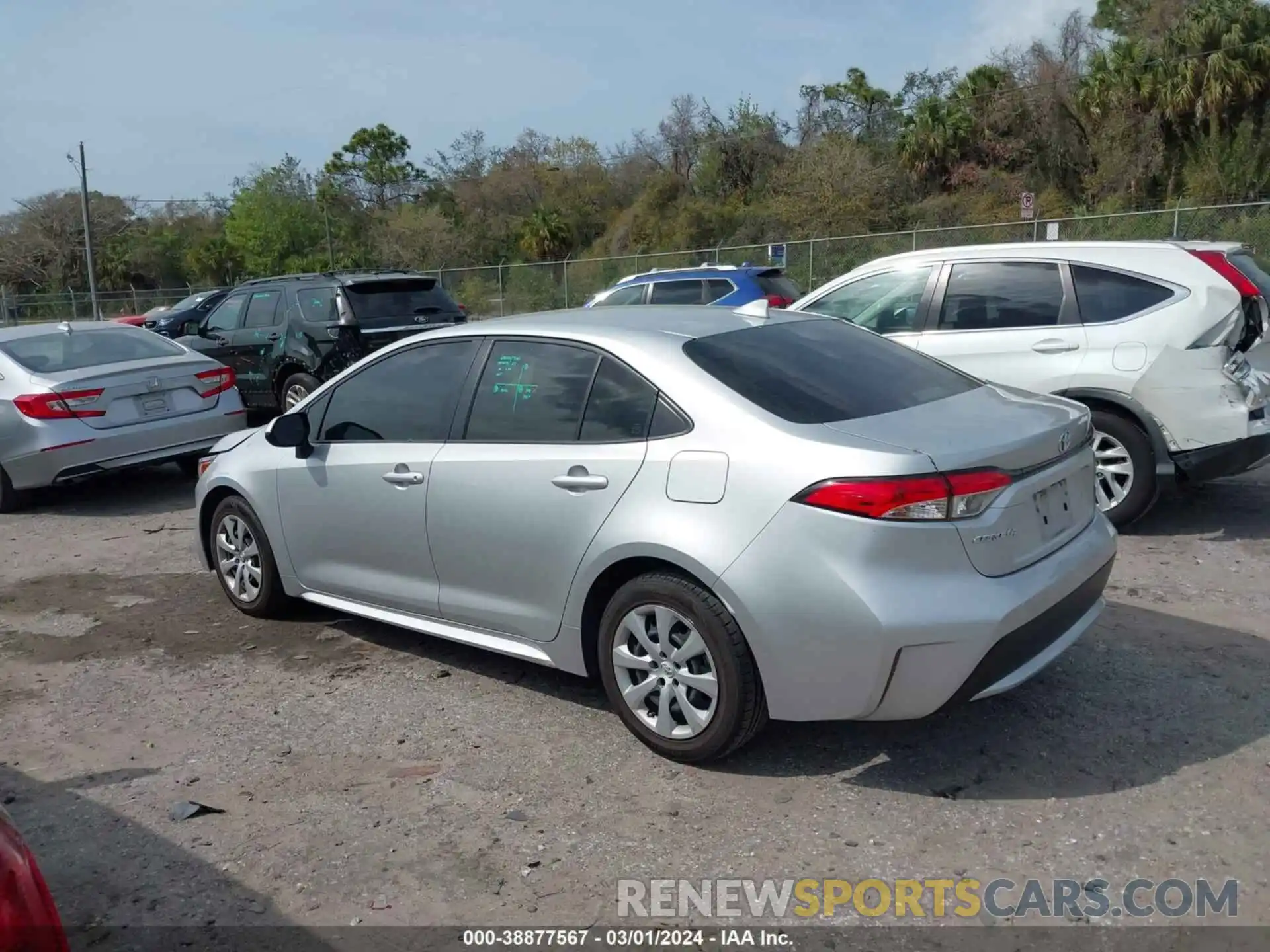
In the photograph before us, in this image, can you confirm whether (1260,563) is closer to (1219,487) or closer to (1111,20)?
(1219,487)

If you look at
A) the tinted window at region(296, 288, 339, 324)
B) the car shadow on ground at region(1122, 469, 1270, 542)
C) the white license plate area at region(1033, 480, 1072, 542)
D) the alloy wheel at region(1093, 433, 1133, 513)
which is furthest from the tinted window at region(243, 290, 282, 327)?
the white license plate area at region(1033, 480, 1072, 542)

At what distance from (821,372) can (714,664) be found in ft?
4.04

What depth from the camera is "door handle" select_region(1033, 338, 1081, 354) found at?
6609 mm

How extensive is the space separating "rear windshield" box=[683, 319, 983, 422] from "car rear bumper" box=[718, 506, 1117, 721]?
1.78 feet

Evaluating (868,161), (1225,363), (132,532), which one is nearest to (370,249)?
(868,161)

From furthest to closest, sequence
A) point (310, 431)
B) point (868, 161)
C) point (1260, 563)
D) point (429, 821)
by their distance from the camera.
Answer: point (868, 161), point (1260, 563), point (310, 431), point (429, 821)

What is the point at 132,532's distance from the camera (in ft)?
26.3

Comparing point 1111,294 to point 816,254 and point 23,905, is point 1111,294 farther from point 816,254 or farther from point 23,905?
point 816,254

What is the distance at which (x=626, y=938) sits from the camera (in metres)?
3.01

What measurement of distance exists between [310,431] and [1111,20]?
46.5 meters

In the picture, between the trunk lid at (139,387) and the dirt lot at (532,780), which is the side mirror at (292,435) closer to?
the dirt lot at (532,780)

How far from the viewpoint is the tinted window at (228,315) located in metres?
12.7

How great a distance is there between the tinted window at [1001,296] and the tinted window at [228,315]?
869 centimetres

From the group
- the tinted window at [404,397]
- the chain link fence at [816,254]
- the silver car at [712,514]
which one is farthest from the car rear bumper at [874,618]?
the chain link fence at [816,254]
